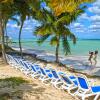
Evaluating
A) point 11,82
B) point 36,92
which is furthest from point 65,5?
point 36,92

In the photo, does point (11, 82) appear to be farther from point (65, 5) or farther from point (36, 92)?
point (65, 5)

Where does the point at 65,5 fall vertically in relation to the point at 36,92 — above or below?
above

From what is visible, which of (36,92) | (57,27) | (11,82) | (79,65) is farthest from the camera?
(79,65)

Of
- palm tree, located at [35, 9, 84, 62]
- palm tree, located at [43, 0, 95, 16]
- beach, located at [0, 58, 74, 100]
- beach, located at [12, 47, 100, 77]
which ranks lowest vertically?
beach, located at [12, 47, 100, 77]

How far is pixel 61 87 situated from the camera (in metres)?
10.5

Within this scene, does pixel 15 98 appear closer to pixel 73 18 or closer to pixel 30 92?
pixel 30 92

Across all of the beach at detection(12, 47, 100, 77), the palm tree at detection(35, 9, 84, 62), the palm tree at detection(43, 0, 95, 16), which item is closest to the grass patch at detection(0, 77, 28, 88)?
the palm tree at detection(43, 0, 95, 16)

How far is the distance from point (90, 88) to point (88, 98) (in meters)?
0.28

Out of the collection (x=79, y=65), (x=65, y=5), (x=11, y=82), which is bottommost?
(x=79, y=65)

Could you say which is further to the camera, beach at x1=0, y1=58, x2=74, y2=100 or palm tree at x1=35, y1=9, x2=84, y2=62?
palm tree at x1=35, y1=9, x2=84, y2=62

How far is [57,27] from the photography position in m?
21.1

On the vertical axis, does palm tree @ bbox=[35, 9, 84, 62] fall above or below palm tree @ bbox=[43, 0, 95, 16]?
below

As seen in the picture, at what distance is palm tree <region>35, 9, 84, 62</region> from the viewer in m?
20.8

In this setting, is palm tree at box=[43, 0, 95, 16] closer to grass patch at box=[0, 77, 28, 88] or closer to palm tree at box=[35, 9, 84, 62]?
grass patch at box=[0, 77, 28, 88]
